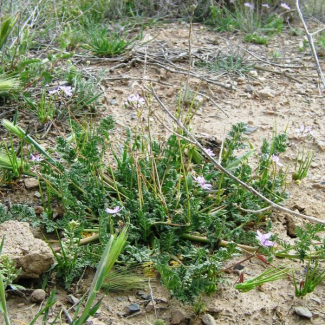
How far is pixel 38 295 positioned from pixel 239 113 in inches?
78.4

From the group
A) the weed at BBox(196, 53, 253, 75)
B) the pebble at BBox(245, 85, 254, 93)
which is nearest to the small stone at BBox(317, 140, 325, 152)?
the pebble at BBox(245, 85, 254, 93)

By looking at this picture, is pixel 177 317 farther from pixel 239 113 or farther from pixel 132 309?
pixel 239 113

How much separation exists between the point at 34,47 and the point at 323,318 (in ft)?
9.40

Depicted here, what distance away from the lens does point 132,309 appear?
182 cm

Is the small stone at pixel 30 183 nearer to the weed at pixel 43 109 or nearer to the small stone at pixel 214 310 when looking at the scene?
the weed at pixel 43 109

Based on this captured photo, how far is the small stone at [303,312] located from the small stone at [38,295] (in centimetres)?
95

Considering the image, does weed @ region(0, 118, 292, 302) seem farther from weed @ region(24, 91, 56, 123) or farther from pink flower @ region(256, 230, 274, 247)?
weed @ region(24, 91, 56, 123)

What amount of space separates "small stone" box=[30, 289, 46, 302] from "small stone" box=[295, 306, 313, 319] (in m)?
0.95

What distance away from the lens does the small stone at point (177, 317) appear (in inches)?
69.7

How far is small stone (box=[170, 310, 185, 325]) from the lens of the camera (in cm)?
177

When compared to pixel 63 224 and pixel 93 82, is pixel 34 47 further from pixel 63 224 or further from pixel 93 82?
pixel 63 224

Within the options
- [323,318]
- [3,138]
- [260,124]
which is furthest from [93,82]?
[323,318]

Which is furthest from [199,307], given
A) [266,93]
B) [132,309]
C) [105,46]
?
[105,46]

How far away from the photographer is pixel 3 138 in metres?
2.65
